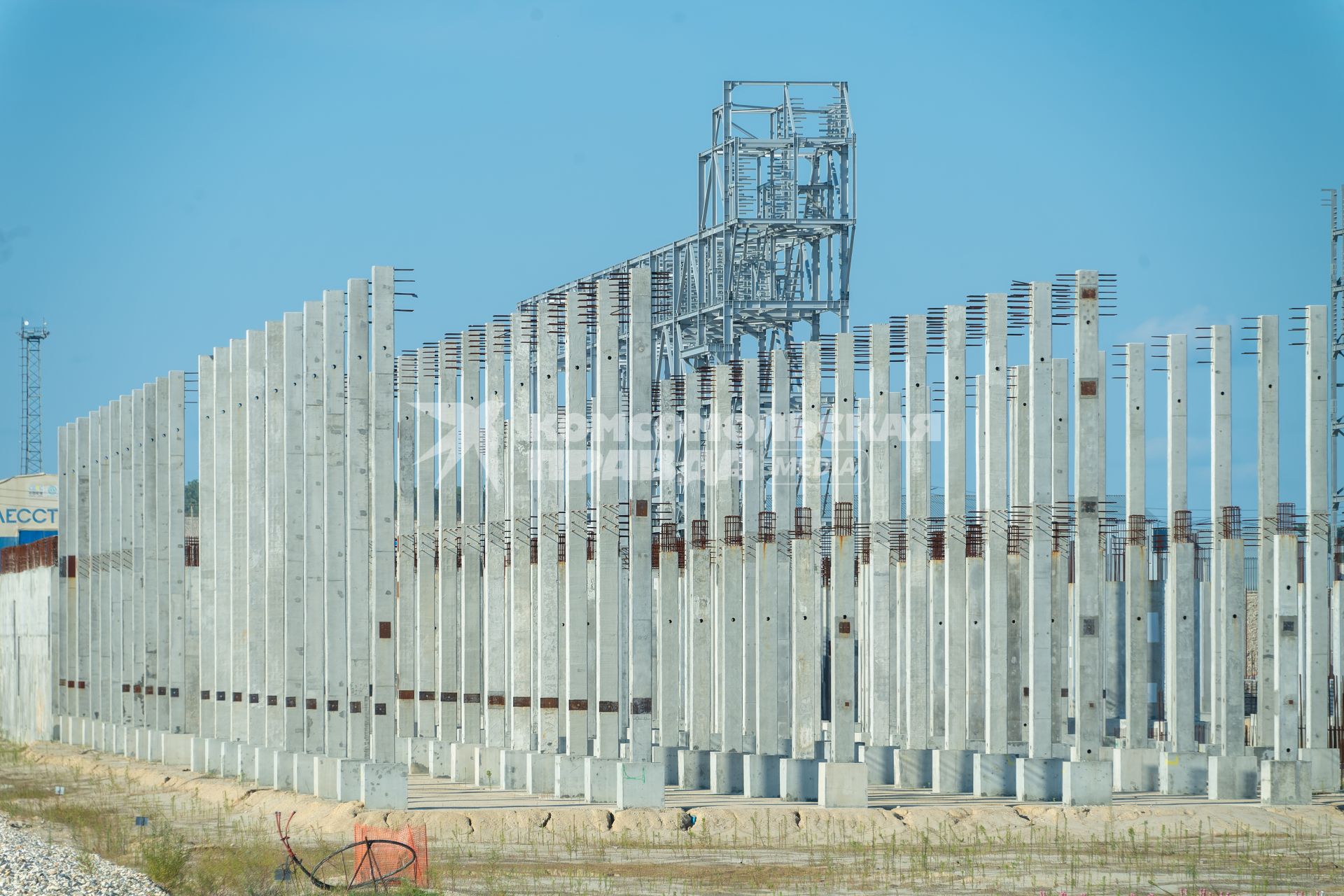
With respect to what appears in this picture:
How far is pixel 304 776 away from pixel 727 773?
6.73m

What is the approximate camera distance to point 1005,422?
28.9 meters

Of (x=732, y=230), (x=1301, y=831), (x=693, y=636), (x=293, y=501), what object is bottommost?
(x=1301, y=831)

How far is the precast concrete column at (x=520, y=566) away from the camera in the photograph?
29094 millimetres

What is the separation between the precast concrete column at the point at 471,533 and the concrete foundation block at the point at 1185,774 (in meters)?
11.9

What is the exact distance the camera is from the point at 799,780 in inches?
1083

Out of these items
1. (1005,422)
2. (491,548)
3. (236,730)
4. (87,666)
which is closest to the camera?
(1005,422)

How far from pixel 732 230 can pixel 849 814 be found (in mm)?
23219

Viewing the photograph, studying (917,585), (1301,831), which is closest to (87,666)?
(917,585)

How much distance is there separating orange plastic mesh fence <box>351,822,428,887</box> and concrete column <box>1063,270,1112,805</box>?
932cm

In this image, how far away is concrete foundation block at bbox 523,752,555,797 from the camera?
27875 mm

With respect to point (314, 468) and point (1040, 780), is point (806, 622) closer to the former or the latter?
point (1040, 780)

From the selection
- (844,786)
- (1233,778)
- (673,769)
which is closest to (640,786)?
(844,786)

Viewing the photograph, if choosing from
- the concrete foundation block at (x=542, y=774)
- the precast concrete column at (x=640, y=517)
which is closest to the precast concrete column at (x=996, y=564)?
the precast concrete column at (x=640, y=517)

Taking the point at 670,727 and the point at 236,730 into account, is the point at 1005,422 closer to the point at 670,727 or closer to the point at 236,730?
the point at 670,727
